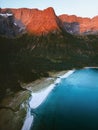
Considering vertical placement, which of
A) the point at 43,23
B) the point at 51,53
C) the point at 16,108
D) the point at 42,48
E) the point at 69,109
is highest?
the point at 43,23

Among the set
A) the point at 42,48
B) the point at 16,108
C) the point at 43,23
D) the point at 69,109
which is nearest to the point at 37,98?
the point at 69,109

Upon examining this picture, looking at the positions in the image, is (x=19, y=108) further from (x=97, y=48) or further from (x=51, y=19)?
(x=51, y=19)

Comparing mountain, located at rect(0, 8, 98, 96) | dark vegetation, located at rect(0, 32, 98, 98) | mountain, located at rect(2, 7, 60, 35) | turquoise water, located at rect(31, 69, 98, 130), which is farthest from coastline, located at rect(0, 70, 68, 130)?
mountain, located at rect(2, 7, 60, 35)

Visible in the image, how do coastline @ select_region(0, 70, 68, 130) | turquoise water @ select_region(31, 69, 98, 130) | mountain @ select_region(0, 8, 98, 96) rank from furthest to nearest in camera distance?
mountain @ select_region(0, 8, 98, 96) < turquoise water @ select_region(31, 69, 98, 130) < coastline @ select_region(0, 70, 68, 130)

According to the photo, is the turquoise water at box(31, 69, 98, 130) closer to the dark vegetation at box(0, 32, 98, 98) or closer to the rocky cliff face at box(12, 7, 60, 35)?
the dark vegetation at box(0, 32, 98, 98)

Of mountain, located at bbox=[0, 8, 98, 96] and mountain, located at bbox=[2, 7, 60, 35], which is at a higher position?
mountain, located at bbox=[2, 7, 60, 35]

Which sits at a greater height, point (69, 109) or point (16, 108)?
point (16, 108)

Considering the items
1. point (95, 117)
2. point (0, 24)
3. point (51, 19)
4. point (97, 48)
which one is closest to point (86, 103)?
Answer: point (95, 117)

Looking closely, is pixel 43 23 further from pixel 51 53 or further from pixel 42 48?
pixel 51 53

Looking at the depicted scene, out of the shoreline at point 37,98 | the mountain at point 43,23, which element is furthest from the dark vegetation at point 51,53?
the mountain at point 43,23
